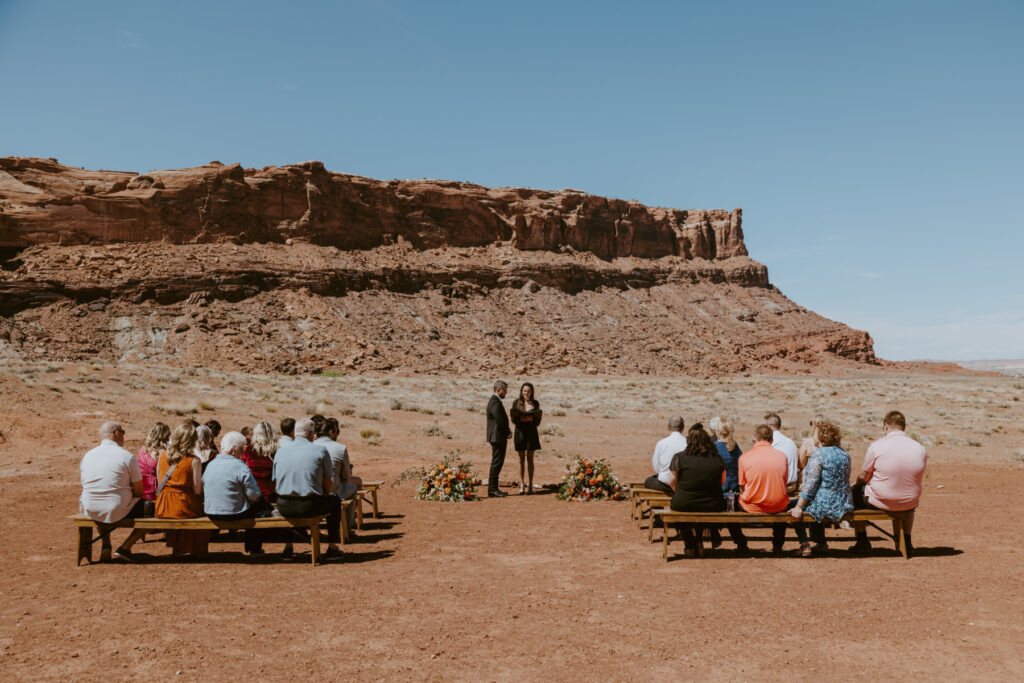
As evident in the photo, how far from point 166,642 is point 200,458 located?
127 inches

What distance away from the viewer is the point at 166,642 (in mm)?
5160

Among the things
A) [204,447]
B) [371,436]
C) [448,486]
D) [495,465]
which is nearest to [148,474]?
[204,447]

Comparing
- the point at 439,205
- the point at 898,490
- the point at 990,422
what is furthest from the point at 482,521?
the point at 439,205

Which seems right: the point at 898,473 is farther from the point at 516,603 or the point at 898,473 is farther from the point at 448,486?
the point at 448,486

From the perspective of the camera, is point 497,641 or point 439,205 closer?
point 497,641

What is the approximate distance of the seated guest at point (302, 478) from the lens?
24.6ft

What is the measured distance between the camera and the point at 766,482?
7574 mm

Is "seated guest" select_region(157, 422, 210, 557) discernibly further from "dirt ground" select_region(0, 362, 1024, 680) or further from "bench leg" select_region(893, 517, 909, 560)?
"bench leg" select_region(893, 517, 909, 560)

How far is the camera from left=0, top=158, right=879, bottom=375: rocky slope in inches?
2068

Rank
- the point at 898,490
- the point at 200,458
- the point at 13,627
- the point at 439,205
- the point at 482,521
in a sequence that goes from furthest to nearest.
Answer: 1. the point at 439,205
2. the point at 482,521
3. the point at 200,458
4. the point at 898,490
5. the point at 13,627

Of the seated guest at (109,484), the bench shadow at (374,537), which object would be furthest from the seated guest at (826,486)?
the seated guest at (109,484)

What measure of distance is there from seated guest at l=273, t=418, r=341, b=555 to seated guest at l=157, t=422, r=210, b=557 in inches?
34.3

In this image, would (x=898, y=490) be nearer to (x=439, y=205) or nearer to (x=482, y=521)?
(x=482, y=521)

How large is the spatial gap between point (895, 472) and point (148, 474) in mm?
8846
